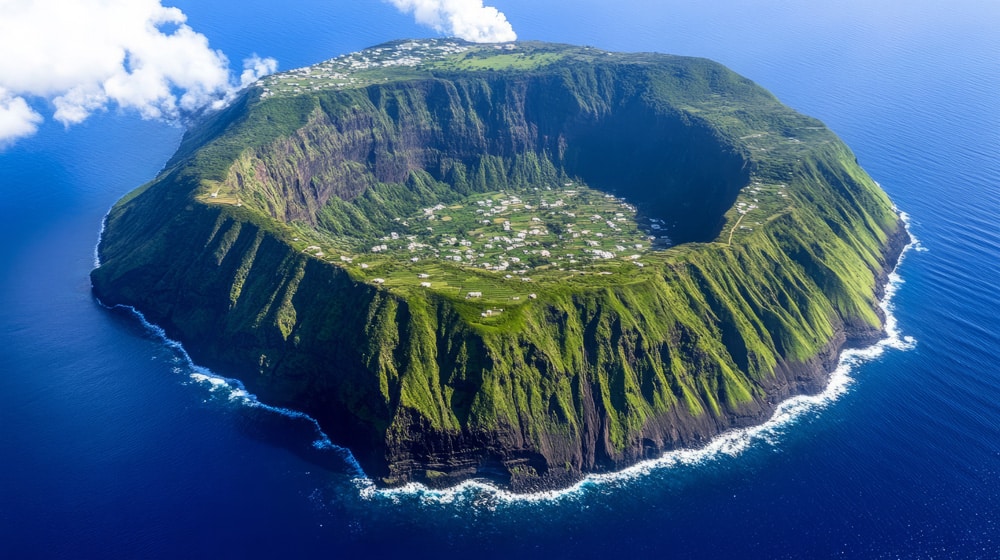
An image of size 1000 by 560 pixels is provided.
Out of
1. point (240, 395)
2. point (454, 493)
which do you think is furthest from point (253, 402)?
point (454, 493)

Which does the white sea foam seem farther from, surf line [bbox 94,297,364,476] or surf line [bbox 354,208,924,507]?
surf line [bbox 354,208,924,507]

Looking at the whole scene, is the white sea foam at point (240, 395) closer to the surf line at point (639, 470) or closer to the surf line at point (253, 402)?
the surf line at point (253, 402)

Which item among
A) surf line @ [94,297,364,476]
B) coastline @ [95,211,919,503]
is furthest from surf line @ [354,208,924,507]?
surf line @ [94,297,364,476]

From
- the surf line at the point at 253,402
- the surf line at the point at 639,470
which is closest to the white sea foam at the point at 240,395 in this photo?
the surf line at the point at 253,402

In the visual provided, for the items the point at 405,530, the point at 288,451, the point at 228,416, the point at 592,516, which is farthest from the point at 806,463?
the point at 228,416

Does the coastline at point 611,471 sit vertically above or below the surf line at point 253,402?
below

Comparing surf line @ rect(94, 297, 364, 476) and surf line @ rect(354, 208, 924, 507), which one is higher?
surf line @ rect(94, 297, 364, 476)

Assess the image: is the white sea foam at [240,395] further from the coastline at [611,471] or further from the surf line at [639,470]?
the surf line at [639,470]

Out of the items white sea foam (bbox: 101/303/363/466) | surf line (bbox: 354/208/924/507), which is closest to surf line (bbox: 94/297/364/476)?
white sea foam (bbox: 101/303/363/466)

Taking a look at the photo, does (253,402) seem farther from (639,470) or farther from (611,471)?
(639,470)

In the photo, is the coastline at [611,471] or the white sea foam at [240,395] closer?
the coastline at [611,471]

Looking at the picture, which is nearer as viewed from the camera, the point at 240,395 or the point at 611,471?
the point at 611,471

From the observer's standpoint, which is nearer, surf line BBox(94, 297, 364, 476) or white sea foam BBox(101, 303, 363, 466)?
surf line BBox(94, 297, 364, 476)
